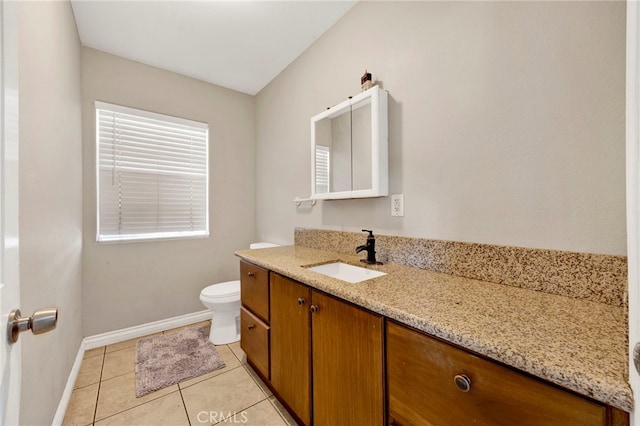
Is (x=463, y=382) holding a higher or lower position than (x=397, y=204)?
lower

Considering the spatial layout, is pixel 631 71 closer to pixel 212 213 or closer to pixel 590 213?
pixel 590 213

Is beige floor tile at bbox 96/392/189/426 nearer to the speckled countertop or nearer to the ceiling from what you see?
the speckled countertop

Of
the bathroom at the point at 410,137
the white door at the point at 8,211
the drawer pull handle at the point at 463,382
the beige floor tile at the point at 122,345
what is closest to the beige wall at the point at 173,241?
the bathroom at the point at 410,137

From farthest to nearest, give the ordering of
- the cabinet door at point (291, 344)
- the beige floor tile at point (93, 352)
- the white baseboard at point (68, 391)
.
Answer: the beige floor tile at point (93, 352), the white baseboard at point (68, 391), the cabinet door at point (291, 344)

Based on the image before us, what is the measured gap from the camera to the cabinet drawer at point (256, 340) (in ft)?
4.94

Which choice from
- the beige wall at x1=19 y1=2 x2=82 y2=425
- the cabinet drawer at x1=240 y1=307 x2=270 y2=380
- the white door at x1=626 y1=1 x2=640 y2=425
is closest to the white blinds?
the beige wall at x1=19 y1=2 x2=82 y2=425

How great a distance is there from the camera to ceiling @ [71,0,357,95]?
1700 mm

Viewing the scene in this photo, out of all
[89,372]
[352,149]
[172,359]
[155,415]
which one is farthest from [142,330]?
[352,149]

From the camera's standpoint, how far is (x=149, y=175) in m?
2.32

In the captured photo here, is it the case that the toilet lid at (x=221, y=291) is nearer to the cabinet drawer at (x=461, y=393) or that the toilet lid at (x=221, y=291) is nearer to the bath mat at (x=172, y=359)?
the bath mat at (x=172, y=359)

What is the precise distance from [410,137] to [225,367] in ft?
6.49

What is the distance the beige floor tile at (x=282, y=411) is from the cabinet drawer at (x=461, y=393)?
31.1 inches

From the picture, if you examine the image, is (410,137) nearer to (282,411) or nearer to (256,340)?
(256,340)

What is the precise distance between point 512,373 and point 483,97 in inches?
41.7
